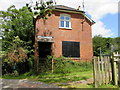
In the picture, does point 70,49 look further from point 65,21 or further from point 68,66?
point 65,21

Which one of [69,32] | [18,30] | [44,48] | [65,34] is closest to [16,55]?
[44,48]

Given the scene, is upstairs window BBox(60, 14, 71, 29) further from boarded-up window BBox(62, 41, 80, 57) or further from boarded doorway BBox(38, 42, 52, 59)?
boarded doorway BBox(38, 42, 52, 59)

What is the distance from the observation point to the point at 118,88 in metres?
5.20

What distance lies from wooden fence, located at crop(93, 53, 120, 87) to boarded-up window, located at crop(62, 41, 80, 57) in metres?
9.59

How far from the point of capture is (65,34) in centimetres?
1614

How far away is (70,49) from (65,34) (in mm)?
2270

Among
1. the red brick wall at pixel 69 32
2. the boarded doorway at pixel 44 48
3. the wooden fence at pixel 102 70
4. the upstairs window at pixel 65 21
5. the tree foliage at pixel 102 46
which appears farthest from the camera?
the tree foliage at pixel 102 46

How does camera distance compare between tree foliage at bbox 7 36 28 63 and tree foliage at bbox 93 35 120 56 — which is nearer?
tree foliage at bbox 7 36 28 63

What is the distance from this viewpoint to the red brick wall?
15516 millimetres

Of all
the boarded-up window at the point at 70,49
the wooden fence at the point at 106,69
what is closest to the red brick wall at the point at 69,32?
the boarded-up window at the point at 70,49

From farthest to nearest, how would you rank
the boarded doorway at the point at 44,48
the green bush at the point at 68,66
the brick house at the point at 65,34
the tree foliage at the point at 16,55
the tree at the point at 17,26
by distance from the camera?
the tree at the point at 17,26 → the boarded doorway at the point at 44,48 → the brick house at the point at 65,34 → the tree foliage at the point at 16,55 → the green bush at the point at 68,66

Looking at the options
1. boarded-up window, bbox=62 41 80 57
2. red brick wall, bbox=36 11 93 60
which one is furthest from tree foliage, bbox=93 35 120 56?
boarded-up window, bbox=62 41 80 57

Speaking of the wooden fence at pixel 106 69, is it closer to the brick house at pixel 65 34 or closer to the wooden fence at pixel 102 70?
the wooden fence at pixel 102 70

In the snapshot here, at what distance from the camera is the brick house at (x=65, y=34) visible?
15.4 m
